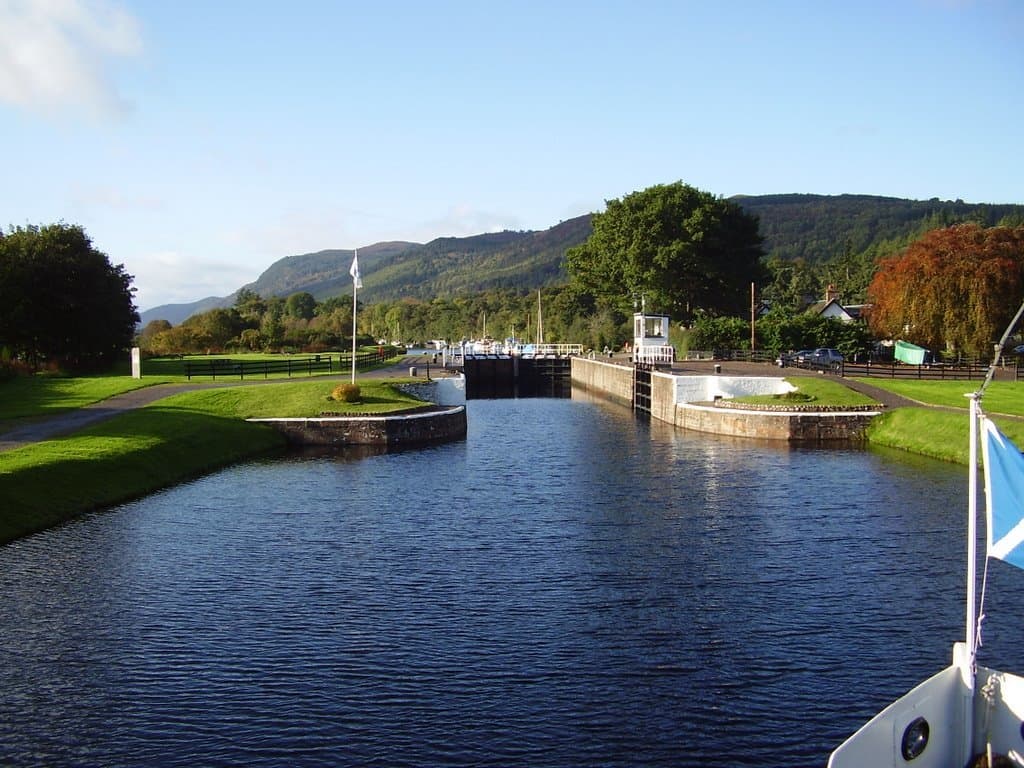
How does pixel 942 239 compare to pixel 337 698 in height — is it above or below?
above

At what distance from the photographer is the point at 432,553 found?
77.9ft

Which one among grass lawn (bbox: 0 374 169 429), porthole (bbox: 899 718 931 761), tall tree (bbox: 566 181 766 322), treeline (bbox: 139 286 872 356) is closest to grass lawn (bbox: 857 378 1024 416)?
treeline (bbox: 139 286 872 356)

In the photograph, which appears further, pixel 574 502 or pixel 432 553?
pixel 574 502

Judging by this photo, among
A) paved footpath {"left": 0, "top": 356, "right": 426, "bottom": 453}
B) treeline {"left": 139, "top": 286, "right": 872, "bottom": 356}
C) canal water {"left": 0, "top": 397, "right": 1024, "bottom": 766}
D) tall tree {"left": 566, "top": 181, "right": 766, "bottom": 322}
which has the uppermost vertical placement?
tall tree {"left": 566, "top": 181, "right": 766, "bottom": 322}

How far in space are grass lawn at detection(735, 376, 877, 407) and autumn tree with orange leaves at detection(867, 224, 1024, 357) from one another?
69.5ft

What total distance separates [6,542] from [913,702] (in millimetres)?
22329

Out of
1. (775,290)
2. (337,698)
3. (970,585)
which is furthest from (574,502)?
(775,290)

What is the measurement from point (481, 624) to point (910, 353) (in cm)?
6777

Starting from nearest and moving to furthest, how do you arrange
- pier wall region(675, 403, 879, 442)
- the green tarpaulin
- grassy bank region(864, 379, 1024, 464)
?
1. grassy bank region(864, 379, 1024, 464)
2. pier wall region(675, 403, 879, 442)
3. the green tarpaulin

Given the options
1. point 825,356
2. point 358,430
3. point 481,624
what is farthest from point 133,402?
point 825,356

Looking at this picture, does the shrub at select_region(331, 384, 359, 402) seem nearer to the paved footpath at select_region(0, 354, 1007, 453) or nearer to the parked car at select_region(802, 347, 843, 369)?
the paved footpath at select_region(0, 354, 1007, 453)

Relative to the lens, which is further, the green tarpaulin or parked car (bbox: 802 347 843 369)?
the green tarpaulin

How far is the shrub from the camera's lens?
4869cm

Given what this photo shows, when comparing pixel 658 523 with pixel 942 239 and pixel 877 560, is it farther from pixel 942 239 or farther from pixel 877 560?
pixel 942 239
